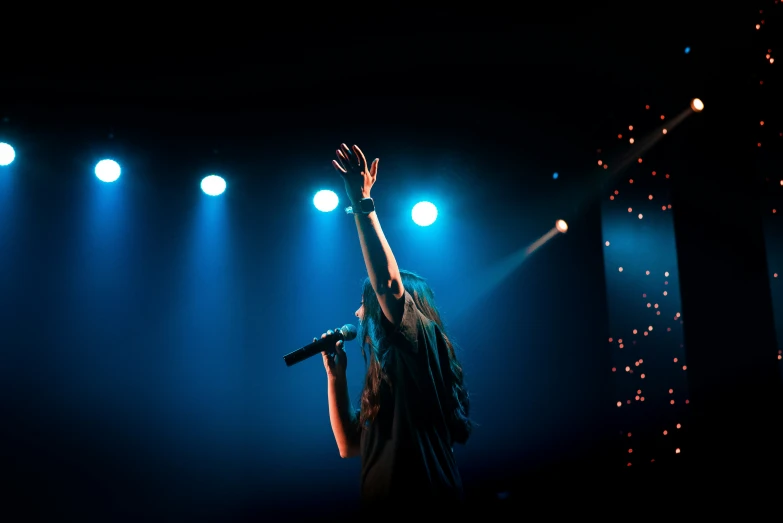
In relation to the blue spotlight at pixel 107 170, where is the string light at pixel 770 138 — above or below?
below

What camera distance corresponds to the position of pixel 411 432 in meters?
1.42

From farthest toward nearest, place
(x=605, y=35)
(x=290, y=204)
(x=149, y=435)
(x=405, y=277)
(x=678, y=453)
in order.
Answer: (x=290, y=204)
(x=149, y=435)
(x=605, y=35)
(x=678, y=453)
(x=405, y=277)

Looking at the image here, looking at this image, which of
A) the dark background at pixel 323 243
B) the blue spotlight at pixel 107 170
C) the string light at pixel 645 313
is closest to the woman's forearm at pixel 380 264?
the dark background at pixel 323 243

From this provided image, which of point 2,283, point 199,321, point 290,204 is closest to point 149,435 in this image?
point 199,321

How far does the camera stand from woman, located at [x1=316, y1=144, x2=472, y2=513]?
53.7 inches

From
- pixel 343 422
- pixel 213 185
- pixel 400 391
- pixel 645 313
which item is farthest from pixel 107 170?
pixel 645 313

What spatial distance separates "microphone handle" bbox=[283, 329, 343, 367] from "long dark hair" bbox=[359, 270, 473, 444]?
178 mm

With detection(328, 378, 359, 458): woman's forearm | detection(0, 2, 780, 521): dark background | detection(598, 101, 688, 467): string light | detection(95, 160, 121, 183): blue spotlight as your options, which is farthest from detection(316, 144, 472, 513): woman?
detection(95, 160, 121, 183): blue spotlight

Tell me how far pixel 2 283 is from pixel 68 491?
1.25 metres

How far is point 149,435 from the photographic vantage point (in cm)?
302

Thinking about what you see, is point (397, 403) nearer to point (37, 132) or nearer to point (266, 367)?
point (266, 367)

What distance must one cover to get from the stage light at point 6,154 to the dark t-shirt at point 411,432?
2.78 m

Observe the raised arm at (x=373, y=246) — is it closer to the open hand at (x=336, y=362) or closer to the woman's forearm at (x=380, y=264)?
the woman's forearm at (x=380, y=264)

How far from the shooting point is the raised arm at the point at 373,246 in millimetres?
1362
